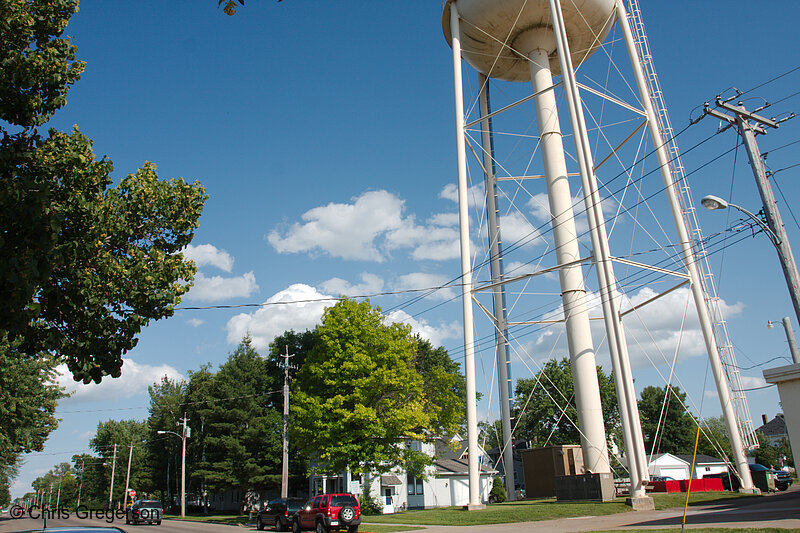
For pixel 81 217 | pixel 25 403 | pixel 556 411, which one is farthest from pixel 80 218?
pixel 556 411

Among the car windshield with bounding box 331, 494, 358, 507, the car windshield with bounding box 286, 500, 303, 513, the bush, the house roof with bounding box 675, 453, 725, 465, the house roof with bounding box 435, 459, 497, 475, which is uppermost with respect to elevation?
the house roof with bounding box 435, 459, 497, 475

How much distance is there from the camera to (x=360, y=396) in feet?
93.9

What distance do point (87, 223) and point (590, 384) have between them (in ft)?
58.7

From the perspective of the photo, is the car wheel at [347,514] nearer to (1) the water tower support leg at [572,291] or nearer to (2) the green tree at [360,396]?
(2) the green tree at [360,396]

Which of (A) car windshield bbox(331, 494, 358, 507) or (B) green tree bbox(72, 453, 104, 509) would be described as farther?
(B) green tree bbox(72, 453, 104, 509)

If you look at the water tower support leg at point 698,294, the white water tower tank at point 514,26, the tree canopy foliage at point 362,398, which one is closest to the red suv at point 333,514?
the tree canopy foliage at point 362,398

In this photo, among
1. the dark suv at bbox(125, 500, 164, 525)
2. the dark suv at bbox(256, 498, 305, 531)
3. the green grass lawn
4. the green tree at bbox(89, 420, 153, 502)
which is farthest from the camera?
the green tree at bbox(89, 420, 153, 502)

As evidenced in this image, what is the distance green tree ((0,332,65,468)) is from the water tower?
21.8 meters

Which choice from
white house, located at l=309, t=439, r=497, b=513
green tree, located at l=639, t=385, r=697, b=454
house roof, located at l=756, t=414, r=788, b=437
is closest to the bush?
white house, located at l=309, t=439, r=497, b=513

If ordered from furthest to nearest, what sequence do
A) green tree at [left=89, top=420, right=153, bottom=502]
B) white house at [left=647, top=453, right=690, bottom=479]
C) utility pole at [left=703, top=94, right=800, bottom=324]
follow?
1. green tree at [left=89, top=420, right=153, bottom=502]
2. white house at [left=647, top=453, right=690, bottom=479]
3. utility pole at [left=703, top=94, right=800, bottom=324]

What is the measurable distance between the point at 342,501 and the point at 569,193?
600 inches

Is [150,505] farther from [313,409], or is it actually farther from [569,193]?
[569,193]

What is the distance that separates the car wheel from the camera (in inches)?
823

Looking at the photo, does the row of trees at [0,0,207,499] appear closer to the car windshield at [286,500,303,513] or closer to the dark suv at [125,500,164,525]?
the car windshield at [286,500,303,513]
